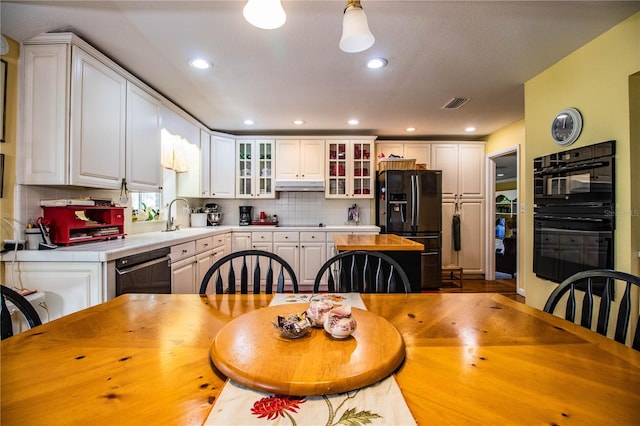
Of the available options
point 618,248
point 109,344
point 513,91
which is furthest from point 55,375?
point 513,91

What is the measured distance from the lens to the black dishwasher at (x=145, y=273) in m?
1.92

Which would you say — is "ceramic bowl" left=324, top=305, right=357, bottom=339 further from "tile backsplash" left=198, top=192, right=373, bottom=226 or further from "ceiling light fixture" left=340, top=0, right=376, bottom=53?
"tile backsplash" left=198, top=192, right=373, bottom=226

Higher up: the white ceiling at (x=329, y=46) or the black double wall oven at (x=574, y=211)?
the white ceiling at (x=329, y=46)

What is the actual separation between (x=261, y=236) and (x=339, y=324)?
3.37 metres

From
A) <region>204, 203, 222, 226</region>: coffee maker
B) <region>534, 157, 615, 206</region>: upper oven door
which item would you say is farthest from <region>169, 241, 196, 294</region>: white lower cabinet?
<region>534, 157, 615, 206</region>: upper oven door

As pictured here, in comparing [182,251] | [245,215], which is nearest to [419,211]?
[245,215]

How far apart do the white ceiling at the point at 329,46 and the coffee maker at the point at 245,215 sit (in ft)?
5.42

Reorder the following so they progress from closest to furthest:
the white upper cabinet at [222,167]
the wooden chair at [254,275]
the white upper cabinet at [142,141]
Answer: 1. the wooden chair at [254,275]
2. the white upper cabinet at [142,141]
3. the white upper cabinet at [222,167]

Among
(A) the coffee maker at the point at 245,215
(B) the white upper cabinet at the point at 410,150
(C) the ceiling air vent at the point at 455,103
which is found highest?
(C) the ceiling air vent at the point at 455,103

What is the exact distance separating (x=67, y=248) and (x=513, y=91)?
4.03 metres

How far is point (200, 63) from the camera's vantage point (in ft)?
7.70

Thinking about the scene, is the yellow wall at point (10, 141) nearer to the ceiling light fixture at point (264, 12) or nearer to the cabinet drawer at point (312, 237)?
the ceiling light fixture at point (264, 12)

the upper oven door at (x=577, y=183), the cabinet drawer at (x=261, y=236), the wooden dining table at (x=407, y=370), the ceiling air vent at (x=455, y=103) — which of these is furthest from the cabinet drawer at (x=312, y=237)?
the wooden dining table at (x=407, y=370)

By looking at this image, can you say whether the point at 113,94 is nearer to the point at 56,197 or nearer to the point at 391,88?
the point at 56,197
